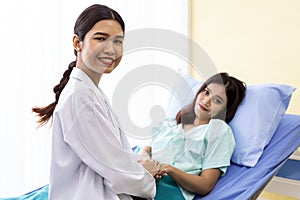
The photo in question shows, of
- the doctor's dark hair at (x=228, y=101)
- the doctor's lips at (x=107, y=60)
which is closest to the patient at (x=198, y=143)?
the doctor's dark hair at (x=228, y=101)

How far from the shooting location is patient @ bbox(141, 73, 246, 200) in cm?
135

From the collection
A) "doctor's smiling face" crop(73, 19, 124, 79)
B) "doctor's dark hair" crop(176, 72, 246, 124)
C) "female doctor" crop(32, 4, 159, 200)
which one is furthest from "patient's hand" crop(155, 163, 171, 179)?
"doctor's smiling face" crop(73, 19, 124, 79)

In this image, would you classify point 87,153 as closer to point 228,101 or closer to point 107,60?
point 107,60

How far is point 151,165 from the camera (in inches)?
49.7

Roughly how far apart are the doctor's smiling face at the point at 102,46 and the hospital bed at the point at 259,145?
16.3 inches

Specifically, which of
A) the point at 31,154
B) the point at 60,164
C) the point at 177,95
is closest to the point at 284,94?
the point at 177,95

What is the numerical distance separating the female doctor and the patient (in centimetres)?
24

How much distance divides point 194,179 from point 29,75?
1.04 metres

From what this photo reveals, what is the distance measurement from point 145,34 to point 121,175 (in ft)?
1.38

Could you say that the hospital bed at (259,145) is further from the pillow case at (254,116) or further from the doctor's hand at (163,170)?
the doctor's hand at (163,170)

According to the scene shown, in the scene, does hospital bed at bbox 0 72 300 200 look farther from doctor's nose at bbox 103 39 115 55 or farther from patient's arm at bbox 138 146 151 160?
doctor's nose at bbox 103 39 115 55

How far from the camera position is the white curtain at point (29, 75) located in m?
1.81

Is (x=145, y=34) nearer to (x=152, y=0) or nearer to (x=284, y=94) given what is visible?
(x=284, y=94)

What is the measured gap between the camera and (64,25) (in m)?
1.99
